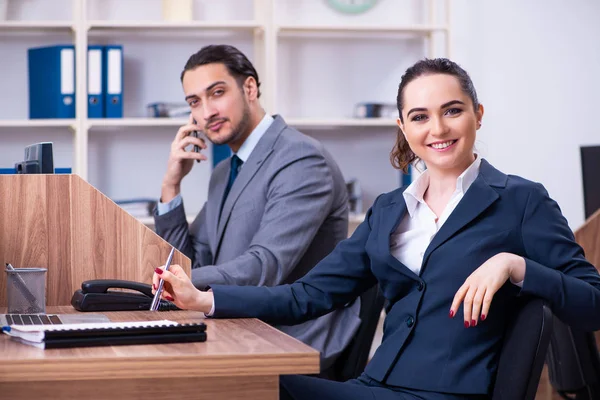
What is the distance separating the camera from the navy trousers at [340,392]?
1598 mm

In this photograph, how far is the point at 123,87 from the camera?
4418 mm

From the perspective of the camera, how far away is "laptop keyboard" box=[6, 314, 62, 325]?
5.24 ft

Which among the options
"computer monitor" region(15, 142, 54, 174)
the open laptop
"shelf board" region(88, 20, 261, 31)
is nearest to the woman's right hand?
the open laptop

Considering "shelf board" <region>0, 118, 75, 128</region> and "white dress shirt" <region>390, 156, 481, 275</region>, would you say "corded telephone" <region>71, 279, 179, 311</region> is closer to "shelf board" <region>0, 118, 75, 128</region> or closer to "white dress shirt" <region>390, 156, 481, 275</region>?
"white dress shirt" <region>390, 156, 481, 275</region>

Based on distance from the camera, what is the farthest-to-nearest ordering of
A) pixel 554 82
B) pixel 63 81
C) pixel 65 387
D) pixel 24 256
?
pixel 554 82 < pixel 63 81 < pixel 24 256 < pixel 65 387

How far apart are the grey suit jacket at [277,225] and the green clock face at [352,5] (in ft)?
6.32

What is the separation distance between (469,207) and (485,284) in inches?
9.9

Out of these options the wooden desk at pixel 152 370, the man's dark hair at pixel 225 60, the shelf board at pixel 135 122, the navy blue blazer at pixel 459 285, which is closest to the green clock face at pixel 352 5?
the shelf board at pixel 135 122

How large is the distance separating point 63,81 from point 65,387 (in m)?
3.06

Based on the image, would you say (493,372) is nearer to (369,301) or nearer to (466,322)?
(466,322)

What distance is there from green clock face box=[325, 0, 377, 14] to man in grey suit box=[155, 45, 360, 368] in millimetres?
1719

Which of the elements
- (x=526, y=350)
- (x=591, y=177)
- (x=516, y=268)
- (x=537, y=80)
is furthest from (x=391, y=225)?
(x=537, y=80)

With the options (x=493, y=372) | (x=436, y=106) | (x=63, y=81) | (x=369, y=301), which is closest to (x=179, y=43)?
(x=63, y=81)

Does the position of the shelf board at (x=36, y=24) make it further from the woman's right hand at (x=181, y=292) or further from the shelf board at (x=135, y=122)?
the woman's right hand at (x=181, y=292)
